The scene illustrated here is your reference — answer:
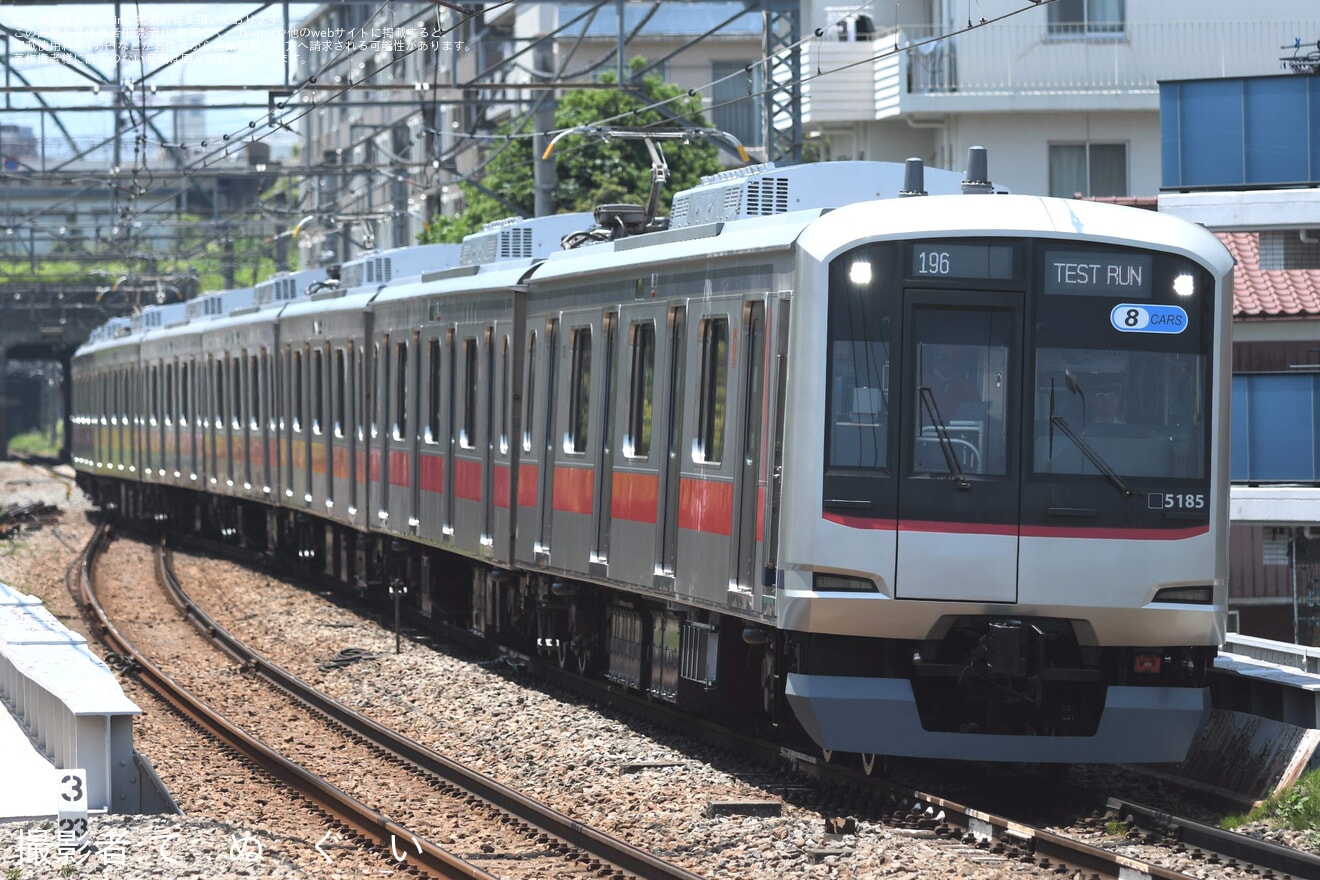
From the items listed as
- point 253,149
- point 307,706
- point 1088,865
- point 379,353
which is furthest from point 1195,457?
point 253,149

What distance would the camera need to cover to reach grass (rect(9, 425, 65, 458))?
94.6m

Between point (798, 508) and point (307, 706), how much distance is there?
593cm

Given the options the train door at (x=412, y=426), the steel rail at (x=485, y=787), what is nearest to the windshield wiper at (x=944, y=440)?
the steel rail at (x=485, y=787)

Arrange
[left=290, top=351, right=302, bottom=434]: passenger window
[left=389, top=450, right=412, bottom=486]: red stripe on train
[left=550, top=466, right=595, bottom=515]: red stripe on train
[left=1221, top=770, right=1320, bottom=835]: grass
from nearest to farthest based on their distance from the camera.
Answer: [left=1221, top=770, right=1320, bottom=835]: grass → [left=550, top=466, right=595, bottom=515]: red stripe on train → [left=389, top=450, right=412, bottom=486]: red stripe on train → [left=290, top=351, right=302, bottom=434]: passenger window

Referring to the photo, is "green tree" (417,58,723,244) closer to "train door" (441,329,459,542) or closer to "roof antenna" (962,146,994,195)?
"train door" (441,329,459,542)

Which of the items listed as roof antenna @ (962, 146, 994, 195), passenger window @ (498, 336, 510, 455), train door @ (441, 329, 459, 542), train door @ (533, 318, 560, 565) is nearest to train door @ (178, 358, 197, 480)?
train door @ (441, 329, 459, 542)

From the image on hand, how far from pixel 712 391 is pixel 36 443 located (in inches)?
3781

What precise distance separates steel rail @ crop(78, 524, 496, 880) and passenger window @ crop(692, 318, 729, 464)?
2.55 metres

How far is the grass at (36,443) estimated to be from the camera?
94.6m

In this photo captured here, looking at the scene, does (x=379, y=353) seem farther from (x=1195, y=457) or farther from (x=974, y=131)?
(x=974, y=131)

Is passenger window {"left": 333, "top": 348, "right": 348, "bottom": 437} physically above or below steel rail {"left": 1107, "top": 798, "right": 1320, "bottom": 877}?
above

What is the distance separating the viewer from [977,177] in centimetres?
1096

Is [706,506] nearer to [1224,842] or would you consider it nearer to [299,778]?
[299,778]

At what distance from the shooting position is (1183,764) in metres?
10.9
